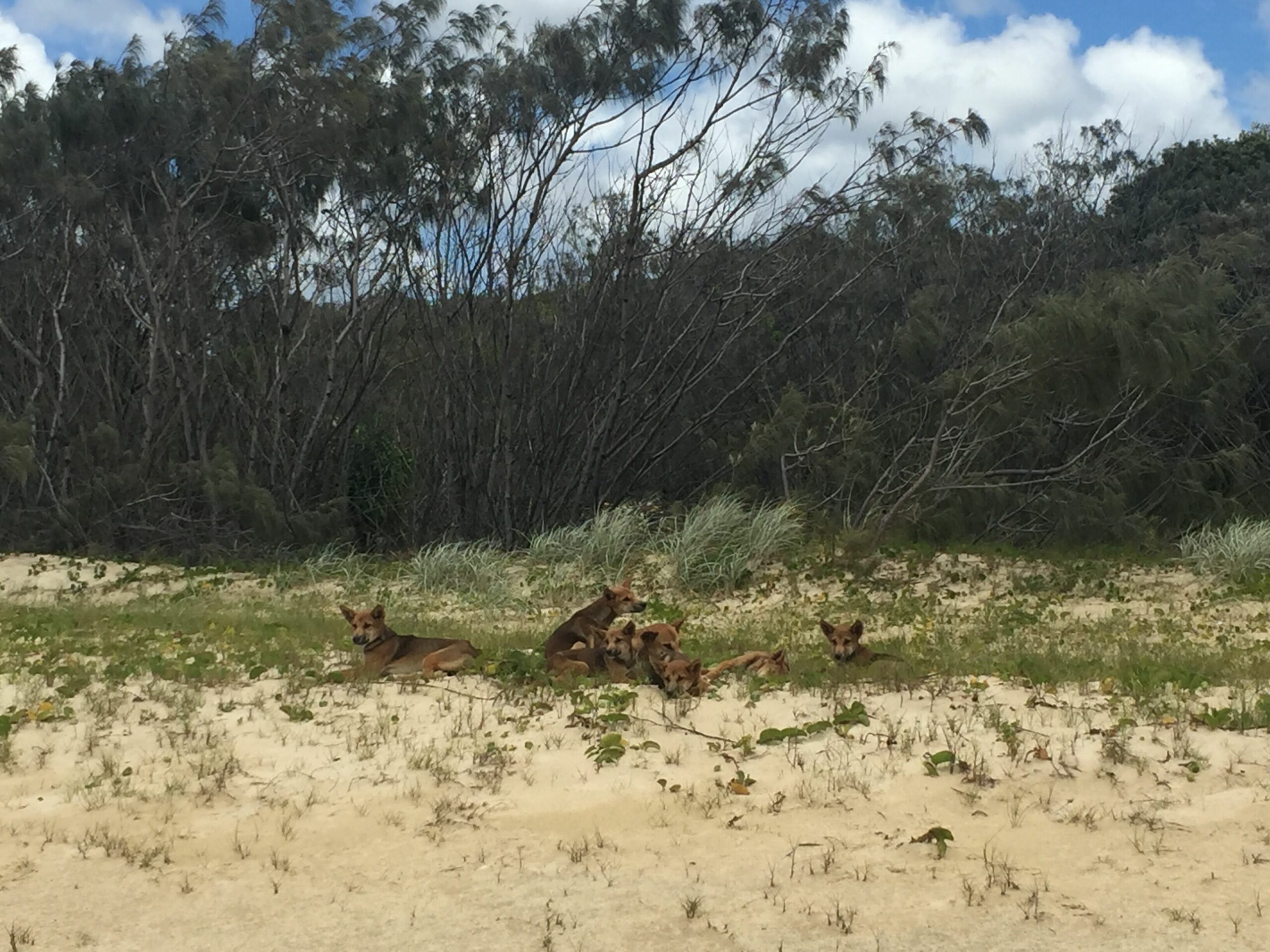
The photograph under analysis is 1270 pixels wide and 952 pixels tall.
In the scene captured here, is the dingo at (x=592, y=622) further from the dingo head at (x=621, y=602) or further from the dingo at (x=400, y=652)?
the dingo at (x=400, y=652)

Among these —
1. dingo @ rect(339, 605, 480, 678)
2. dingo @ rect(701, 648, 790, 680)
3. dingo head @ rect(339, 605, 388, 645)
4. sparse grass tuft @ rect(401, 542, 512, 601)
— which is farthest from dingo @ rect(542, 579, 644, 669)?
sparse grass tuft @ rect(401, 542, 512, 601)

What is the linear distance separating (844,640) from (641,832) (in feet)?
10.1

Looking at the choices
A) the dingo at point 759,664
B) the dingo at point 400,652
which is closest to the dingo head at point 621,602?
the dingo at point 400,652

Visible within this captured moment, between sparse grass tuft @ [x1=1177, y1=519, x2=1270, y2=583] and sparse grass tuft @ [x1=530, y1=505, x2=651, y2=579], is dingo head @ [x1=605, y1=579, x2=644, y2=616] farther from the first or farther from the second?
sparse grass tuft @ [x1=1177, y1=519, x2=1270, y2=583]

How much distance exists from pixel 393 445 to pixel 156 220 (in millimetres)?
4679

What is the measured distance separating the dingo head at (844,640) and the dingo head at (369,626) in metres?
2.83

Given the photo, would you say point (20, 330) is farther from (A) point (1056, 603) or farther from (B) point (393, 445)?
(A) point (1056, 603)

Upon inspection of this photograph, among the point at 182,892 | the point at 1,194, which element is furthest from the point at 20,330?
the point at 182,892

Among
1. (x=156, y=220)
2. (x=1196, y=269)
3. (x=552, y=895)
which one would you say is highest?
(x=156, y=220)

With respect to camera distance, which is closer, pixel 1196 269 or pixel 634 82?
pixel 1196 269

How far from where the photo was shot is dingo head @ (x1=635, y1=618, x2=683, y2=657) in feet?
25.0

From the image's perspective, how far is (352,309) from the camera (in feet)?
59.4

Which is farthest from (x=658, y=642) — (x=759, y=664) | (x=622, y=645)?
(x=759, y=664)

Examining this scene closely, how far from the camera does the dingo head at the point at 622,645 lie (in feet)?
25.3
